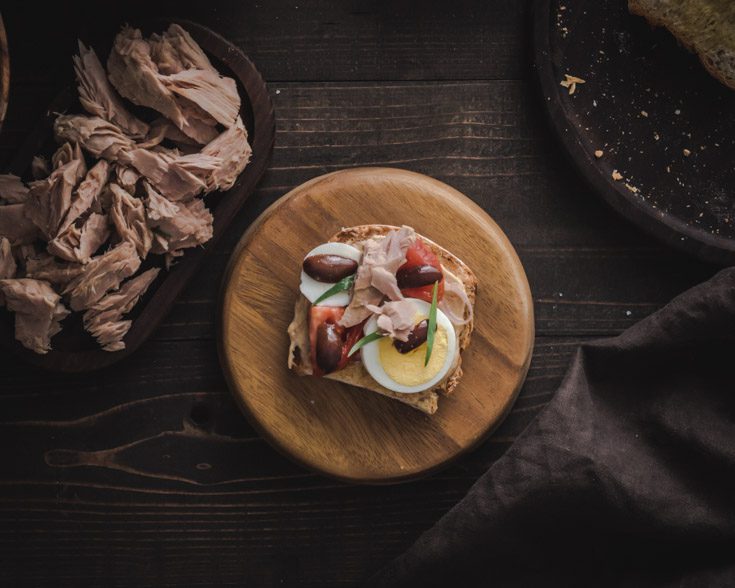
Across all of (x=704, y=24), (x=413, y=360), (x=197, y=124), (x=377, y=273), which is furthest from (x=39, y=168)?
(x=704, y=24)

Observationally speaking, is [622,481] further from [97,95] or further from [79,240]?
[97,95]

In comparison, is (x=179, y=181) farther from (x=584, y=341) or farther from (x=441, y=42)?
(x=584, y=341)

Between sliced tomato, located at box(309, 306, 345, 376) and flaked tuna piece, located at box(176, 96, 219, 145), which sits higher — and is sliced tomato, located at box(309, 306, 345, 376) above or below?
below

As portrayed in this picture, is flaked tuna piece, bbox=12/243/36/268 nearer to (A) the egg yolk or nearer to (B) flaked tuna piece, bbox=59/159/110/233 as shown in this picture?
(B) flaked tuna piece, bbox=59/159/110/233

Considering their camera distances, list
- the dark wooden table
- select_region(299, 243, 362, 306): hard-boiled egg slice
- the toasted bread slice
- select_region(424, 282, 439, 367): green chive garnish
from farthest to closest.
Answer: the dark wooden table, the toasted bread slice, select_region(299, 243, 362, 306): hard-boiled egg slice, select_region(424, 282, 439, 367): green chive garnish

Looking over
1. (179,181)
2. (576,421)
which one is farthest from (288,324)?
(576,421)

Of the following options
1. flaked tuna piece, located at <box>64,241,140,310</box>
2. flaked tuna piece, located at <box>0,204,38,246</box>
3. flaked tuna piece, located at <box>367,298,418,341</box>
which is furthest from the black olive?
flaked tuna piece, located at <box>0,204,38,246</box>

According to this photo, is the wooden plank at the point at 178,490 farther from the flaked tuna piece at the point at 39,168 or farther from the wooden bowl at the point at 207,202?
the flaked tuna piece at the point at 39,168
